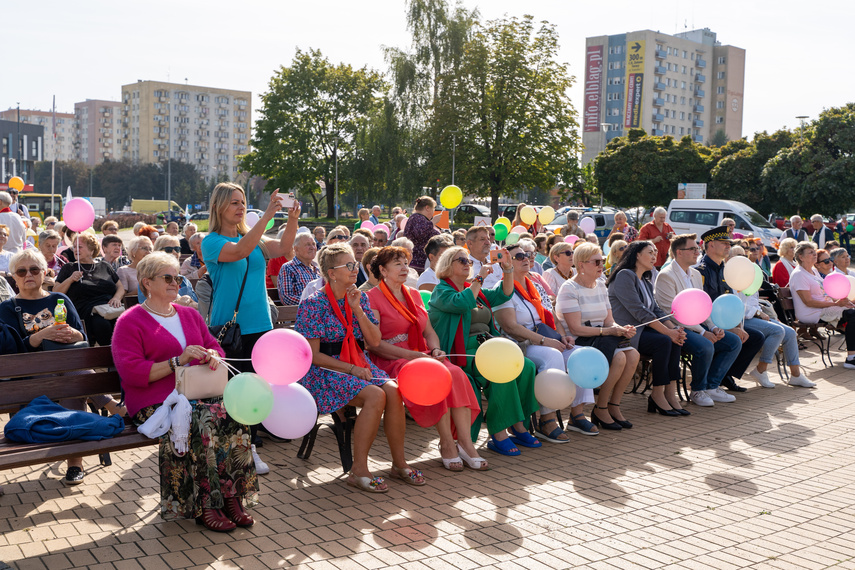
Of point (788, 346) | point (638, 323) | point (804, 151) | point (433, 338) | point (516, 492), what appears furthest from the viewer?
point (804, 151)

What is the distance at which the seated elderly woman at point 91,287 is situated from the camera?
6816 millimetres

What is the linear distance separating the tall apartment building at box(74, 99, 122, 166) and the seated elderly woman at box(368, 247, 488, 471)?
474 ft

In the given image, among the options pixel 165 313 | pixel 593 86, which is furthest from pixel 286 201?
pixel 593 86

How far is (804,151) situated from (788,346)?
103 feet

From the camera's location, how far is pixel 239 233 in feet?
16.8

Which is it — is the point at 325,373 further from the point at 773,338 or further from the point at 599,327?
the point at 773,338

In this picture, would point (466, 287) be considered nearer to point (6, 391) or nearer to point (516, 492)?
point (516, 492)

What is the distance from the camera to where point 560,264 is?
756cm

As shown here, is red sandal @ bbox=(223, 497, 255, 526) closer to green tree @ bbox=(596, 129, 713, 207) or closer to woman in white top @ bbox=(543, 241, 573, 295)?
woman in white top @ bbox=(543, 241, 573, 295)

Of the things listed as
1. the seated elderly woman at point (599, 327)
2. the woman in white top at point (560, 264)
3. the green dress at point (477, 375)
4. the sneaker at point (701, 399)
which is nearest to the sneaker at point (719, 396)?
Result: the sneaker at point (701, 399)

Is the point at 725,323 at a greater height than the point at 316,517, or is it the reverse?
the point at 725,323

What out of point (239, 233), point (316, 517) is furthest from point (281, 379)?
point (239, 233)

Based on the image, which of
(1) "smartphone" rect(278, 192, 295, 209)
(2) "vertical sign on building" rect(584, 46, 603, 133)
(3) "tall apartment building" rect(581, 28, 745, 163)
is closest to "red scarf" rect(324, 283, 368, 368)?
(1) "smartphone" rect(278, 192, 295, 209)

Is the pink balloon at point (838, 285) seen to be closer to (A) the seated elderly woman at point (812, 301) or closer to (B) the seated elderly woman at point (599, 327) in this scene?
(A) the seated elderly woman at point (812, 301)
